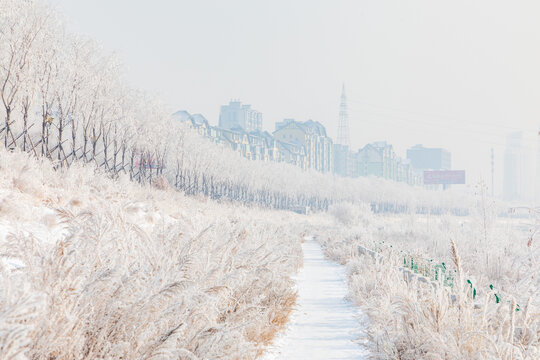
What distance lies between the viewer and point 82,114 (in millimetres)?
29953

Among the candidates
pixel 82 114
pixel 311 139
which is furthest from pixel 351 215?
pixel 311 139

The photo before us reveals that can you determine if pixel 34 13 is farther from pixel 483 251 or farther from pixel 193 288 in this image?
pixel 193 288

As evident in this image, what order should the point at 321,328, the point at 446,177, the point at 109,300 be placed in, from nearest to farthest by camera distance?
the point at 109,300, the point at 321,328, the point at 446,177

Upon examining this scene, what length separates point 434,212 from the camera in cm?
14162

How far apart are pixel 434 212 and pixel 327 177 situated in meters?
40.7

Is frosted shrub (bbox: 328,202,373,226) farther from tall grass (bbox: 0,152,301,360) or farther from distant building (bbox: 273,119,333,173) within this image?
distant building (bbox: 273,119,333,173)

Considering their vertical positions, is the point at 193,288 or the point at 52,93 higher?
the point at 52,93

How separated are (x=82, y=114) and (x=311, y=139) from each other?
139 m

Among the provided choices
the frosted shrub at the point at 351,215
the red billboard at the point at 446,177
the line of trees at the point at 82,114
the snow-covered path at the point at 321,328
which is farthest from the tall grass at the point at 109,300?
A: the red billboard at the point at 446,177

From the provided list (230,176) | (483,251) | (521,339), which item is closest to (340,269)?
(483,251)

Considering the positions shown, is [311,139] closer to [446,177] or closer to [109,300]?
[446,177]

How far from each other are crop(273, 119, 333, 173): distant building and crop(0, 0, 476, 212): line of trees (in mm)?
81896

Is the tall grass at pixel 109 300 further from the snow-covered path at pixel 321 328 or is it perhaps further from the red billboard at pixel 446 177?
the red billboard at pixel 446 177

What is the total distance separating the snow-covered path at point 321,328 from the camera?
20.9 feet
